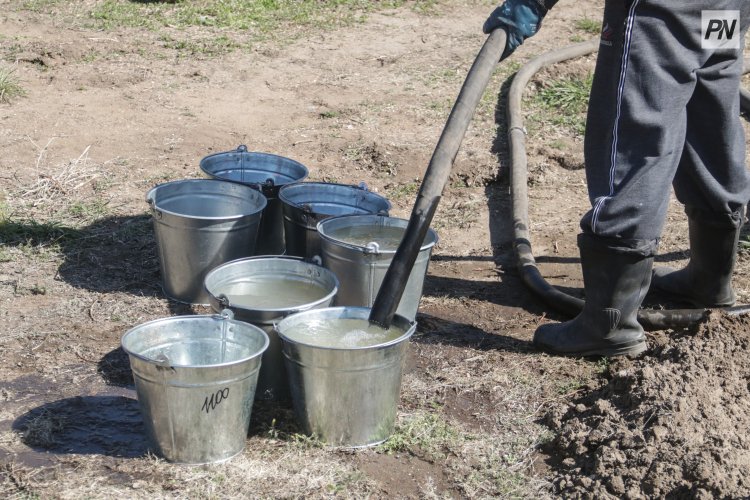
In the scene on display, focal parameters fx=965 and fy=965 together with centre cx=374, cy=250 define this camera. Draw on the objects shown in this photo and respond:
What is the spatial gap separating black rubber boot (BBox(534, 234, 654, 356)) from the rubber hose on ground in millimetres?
295

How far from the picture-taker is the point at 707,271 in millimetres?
4527

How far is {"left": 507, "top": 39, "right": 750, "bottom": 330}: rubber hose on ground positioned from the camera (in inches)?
171

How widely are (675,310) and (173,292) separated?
2330mm

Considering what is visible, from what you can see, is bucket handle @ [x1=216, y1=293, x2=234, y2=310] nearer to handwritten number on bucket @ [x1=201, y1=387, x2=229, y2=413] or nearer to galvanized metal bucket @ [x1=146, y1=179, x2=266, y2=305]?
handwritten number on bucket @ [x1=201, y1=387, x2=229, y2=413]

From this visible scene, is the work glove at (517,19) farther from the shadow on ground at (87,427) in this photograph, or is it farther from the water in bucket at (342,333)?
the shadow on ground at (87,427)

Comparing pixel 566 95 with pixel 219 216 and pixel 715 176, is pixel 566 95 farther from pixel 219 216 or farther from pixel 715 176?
pixel 219 216

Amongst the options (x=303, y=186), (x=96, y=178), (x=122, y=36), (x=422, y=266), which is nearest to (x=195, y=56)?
(x=122, y=36)

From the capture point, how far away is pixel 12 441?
3426mm

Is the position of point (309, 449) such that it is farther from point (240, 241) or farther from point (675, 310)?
point (675, 310)

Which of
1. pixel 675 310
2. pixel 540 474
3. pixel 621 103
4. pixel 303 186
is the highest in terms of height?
pixel 621 103

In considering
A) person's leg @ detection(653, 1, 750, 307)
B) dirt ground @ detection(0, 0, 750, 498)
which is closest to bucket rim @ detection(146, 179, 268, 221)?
dirt ground @ detection(0, 0, 750, 498)

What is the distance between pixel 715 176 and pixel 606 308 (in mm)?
813

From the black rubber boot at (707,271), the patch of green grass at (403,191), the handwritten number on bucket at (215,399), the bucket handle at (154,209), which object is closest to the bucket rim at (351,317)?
the handwritten number on bucket at (215,399)

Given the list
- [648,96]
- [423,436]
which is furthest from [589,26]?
[423,436]
